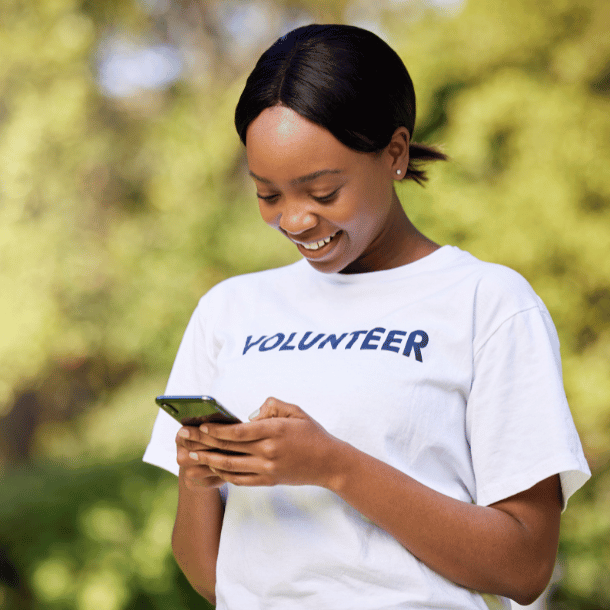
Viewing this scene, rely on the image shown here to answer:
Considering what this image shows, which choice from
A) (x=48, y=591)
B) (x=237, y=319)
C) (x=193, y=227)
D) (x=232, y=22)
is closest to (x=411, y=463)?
(x=237, y=319)

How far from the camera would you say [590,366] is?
4.70 meters

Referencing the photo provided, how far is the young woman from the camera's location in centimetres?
127

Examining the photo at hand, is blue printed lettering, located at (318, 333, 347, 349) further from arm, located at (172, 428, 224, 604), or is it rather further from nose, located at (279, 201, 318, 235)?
arm, located at (172, 428, 224, 604)

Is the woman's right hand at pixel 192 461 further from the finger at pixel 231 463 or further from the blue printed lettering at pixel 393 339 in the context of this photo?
the blue printed lettering at pixel 393 339

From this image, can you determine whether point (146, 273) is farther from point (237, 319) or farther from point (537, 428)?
point (537, 428)

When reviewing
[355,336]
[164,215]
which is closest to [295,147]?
[355,336]

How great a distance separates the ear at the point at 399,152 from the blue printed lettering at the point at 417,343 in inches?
14.7

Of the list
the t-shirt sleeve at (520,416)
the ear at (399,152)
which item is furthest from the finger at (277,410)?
the ear at (399,152)

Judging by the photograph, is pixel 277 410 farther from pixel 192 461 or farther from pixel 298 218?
pixel 298 218

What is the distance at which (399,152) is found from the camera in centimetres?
157

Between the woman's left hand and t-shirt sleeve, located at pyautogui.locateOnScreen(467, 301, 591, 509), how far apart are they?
30 cm

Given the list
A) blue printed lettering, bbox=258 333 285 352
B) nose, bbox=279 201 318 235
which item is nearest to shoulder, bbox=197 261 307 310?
blue printed lettering, bbox=258 333 285 352

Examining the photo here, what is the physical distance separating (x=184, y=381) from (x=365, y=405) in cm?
54

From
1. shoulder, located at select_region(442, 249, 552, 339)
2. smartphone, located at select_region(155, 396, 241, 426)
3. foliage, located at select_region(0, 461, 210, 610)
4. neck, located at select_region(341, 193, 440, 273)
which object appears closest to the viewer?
smartphone, located at select_region(155, 396, 241, 426)
